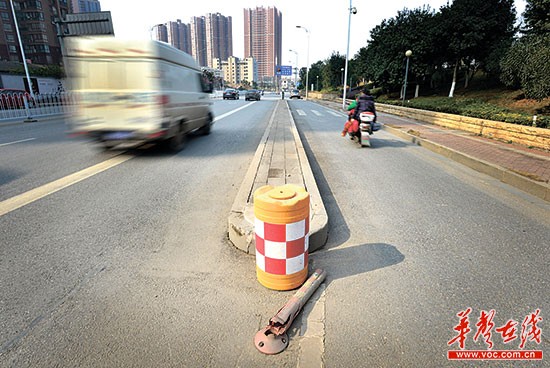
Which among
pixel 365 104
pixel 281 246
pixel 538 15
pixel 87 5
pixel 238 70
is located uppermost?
pixel 87 5

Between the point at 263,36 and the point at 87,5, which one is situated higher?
the point at 87,5

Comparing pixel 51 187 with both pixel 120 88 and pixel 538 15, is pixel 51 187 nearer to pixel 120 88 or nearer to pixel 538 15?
pixel 120 88

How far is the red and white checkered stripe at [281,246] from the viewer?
8.41ft

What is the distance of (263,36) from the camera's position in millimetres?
143125

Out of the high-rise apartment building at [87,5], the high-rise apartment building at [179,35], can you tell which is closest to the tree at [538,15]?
the high-rise apartment building at [179,35]

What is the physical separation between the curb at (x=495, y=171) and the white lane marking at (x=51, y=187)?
8170 mm

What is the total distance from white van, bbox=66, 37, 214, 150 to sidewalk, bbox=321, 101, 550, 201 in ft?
24.2

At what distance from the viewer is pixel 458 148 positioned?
8617 millimetres

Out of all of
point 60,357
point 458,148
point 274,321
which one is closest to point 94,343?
Result: point 60,357

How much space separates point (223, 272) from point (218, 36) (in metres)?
145

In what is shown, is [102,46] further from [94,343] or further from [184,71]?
[94,343]

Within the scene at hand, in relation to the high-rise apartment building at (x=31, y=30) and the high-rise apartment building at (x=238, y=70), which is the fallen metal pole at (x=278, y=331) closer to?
the high-rise apartment building at (x=31, y=30)

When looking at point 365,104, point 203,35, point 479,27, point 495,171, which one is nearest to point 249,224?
point 495,171

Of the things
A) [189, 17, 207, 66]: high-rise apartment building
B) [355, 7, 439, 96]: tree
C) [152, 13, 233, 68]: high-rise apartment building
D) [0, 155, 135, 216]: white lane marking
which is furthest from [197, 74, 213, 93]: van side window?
[189, 17, 207, 66]: high-rise apartment building
